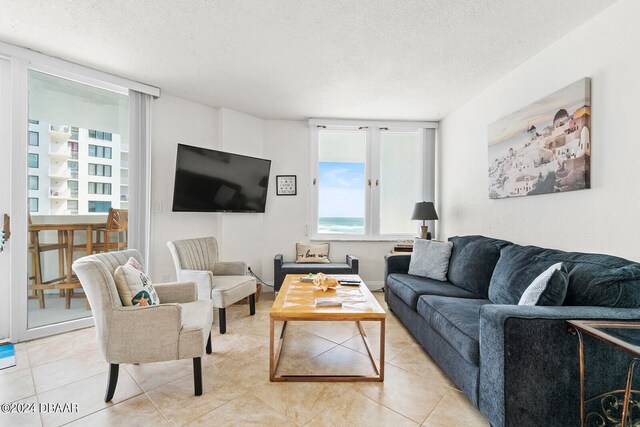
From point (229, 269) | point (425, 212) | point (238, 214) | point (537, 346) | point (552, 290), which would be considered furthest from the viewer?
point (238, 214)

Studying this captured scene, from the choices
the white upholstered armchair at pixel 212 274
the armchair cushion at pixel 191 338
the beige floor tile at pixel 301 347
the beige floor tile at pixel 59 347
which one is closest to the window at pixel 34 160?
the white upholstered armchair at pixel 212 274

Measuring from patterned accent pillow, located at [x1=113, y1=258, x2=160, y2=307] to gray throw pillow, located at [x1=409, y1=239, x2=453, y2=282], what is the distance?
2.56 metres

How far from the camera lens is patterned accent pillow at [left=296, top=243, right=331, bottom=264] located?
13.8 ft

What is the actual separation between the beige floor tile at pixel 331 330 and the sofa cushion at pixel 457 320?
0.74m

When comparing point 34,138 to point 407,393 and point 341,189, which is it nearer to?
point 341,189

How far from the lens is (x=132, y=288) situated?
1.87 metres

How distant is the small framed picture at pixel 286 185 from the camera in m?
4.44

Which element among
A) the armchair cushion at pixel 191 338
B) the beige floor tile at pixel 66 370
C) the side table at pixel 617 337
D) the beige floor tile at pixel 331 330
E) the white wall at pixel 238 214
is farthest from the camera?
the white wall at pixel 238 214

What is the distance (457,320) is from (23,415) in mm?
2629

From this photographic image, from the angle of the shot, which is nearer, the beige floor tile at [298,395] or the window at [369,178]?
the beige floor tile at [298,395]

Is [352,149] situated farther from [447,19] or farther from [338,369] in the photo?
[338,369]

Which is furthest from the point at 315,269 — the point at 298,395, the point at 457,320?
the point at 457,320

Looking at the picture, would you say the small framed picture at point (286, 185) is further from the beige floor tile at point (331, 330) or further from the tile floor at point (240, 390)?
the tile floor at point (240, 390)

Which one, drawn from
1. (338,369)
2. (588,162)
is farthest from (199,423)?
(588,162)
